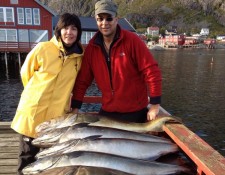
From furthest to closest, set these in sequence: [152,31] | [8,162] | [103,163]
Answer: [152,31]
[8,162]
[103,163]

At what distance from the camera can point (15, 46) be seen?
124 ft

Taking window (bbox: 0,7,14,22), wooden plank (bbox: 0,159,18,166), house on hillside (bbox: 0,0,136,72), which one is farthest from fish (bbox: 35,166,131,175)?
window (bbox: 0,7,14,22)

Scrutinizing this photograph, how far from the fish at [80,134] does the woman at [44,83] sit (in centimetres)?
29

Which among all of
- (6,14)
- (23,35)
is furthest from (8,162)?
(6,14)

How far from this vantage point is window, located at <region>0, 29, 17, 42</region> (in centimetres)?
3878

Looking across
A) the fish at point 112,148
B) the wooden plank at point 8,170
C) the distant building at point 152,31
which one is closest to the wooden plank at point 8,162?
the wooden plank at point 8,170

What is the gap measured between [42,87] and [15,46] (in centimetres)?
3581

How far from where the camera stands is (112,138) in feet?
12.4

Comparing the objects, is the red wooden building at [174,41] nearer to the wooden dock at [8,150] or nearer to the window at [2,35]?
the window at [2,35]

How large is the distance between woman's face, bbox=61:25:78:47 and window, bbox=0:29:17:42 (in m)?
37.1

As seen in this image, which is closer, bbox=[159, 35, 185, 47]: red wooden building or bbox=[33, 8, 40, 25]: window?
bbox=[33, 8, 40, 25]: window

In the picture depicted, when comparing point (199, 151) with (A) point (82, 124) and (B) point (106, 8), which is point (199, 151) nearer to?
(A) point (82, 124)

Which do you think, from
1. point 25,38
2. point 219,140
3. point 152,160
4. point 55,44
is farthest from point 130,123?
point 25,38

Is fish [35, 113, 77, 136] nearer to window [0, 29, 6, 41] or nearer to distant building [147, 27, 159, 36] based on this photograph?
window [0, 29, 6, 41]
